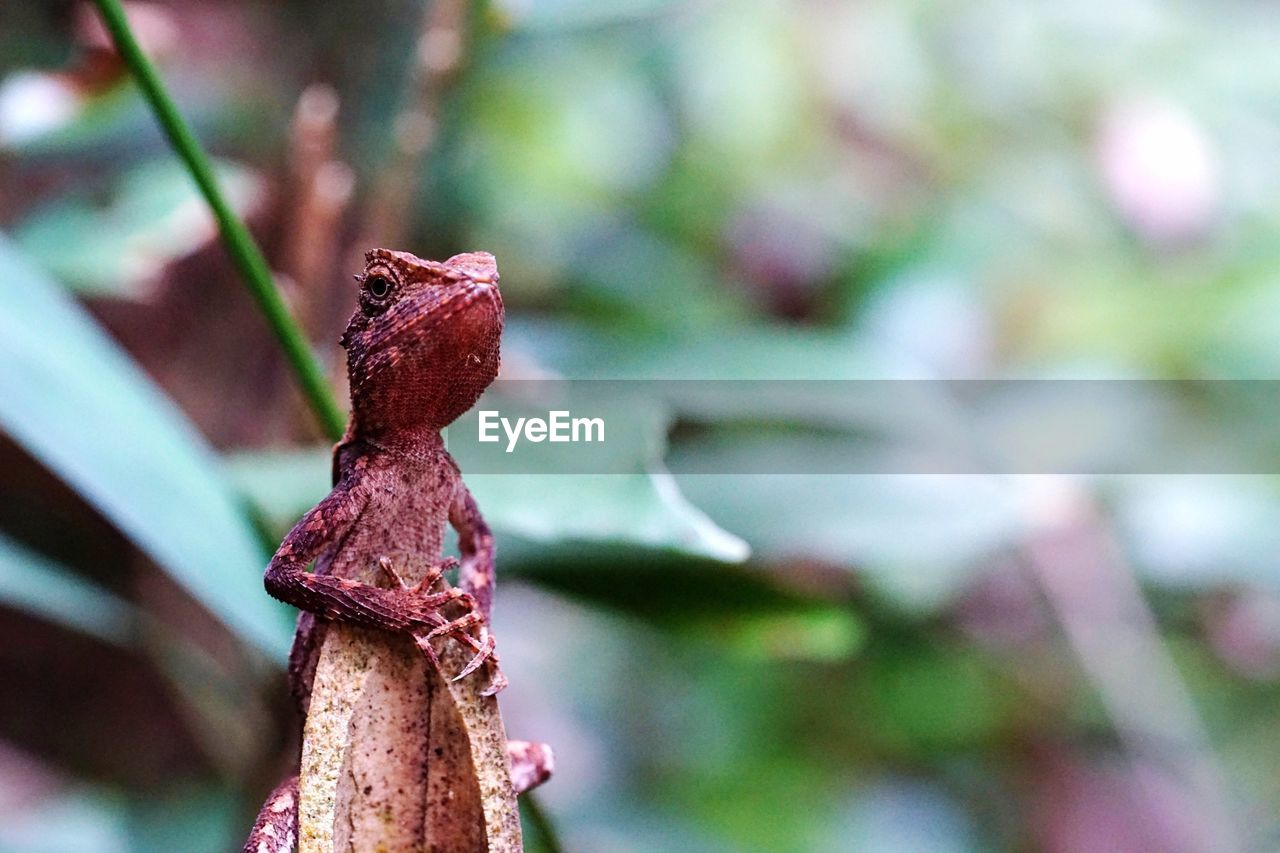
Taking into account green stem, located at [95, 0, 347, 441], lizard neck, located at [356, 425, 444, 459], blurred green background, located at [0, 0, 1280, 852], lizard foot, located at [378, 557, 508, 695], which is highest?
blurred green background, located at [0, 0, 1280, 852]

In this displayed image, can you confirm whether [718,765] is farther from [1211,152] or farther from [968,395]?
[1211,152]

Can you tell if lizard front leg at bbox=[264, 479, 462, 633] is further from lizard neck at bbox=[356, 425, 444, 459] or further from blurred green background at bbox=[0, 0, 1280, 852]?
blurred green background at bbox=[0, 0, 1280, 852]

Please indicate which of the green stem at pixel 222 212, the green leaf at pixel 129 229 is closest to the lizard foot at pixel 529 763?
the green stem at pixel 222 212

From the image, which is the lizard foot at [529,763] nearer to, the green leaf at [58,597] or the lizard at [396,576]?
the lizard at [396,576]

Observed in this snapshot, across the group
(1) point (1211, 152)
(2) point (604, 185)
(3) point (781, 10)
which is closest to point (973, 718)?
(2) point (604, 185)

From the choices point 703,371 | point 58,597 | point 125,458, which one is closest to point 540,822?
point 125,458

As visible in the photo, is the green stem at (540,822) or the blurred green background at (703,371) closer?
the green stem at (540,822)

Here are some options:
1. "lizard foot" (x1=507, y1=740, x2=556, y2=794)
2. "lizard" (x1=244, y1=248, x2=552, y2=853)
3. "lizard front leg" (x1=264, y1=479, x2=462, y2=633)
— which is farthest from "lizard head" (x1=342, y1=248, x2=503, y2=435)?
"lizard foot" (x1=507, y1=740, x2=556, y2=794)
